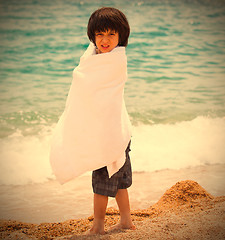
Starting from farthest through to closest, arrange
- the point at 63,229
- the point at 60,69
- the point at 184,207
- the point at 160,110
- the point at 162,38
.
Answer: the point at 162,38
the point at 60,69
the point at 160,110
the point at 184,207
the point at 63,229

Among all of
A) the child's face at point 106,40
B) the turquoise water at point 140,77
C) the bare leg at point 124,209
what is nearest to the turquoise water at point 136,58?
the turquoise water at point 140,77

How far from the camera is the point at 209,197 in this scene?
2600 millimetres

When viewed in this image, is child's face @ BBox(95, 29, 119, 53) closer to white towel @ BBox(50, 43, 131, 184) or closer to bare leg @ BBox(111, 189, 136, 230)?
white towel @ BBox(50, 43, 131, 184)

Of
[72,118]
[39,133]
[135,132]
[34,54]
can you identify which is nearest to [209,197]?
[72,118]

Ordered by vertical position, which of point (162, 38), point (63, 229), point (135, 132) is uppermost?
point (162, 38)

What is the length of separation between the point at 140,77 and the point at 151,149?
382 cm

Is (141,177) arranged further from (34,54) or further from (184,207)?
(34,54)

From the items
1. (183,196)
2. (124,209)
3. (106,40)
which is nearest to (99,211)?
(124,209)

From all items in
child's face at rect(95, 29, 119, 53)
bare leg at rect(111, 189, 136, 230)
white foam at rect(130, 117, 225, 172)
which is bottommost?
white foam at rect(130, 117, 225, 172)

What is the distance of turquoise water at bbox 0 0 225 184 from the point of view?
14.5 feet

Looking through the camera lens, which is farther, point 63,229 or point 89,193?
point 89,193

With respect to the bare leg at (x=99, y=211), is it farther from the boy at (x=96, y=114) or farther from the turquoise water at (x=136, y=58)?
the turquoise water at (x=136, y=58)

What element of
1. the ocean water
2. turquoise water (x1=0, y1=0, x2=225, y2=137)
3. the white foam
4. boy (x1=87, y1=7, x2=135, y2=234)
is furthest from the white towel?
turquoise water (x1=0, y1=0, x2=225, y2=137)

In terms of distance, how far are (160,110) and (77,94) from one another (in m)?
4.58
